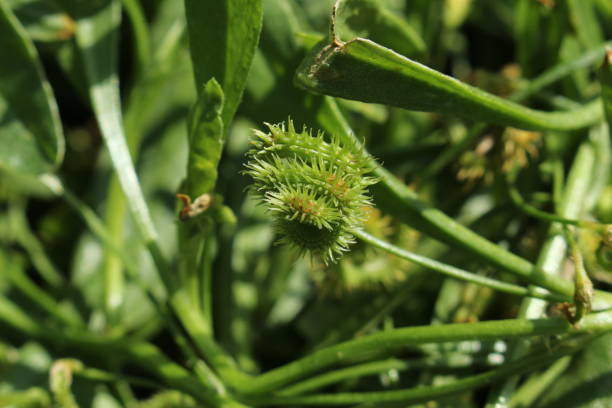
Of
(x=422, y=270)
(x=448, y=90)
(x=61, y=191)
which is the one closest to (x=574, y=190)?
(x=422, y=270)

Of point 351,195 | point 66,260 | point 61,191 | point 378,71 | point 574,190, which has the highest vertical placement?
point 378,71

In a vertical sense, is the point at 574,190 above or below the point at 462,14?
below

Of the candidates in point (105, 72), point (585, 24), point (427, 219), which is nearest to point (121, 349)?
point (105, 72)

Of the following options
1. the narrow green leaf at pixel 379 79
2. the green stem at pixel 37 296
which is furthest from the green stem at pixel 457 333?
the green stem at pixel 37 296

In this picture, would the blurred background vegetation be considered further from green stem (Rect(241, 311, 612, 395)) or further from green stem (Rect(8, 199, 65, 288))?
green stem (Rect(241, 311, 612, 395))

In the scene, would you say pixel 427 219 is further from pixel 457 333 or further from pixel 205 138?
pixel 205 138

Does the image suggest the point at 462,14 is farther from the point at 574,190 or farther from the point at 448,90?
the point at 448,90
